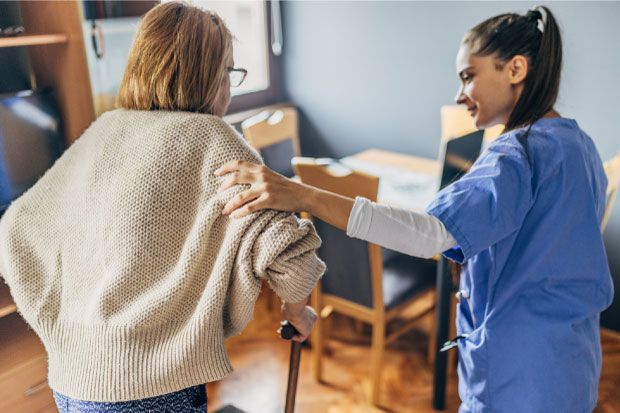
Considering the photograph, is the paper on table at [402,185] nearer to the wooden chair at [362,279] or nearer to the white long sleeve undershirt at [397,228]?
the wooden chair at [362,279]

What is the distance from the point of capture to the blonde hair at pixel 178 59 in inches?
35.7

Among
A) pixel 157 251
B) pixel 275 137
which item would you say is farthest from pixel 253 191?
pixel 275 137

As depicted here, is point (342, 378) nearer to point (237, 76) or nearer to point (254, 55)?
point (237, 76)

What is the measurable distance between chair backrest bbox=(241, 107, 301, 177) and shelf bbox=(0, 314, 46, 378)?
134cm

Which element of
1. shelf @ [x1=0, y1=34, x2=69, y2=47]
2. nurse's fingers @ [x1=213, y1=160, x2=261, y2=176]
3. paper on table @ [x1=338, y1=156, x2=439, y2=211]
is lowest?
paper on table @ [x1=338, y1=156, x2=439, y2=211]

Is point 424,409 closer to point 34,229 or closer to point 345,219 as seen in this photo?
point 345,219

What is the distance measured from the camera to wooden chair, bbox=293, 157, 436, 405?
1885 millimetres

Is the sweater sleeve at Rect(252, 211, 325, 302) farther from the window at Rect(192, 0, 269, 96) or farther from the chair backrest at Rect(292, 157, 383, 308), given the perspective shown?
the window at Rect(192, 0, 269, 96)

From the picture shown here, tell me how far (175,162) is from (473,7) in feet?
7.89

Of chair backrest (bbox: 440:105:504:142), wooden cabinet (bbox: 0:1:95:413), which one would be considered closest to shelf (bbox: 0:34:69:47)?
wooden cabinet (bbox: 0:1:95:413)

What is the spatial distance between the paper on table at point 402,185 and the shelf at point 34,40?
4.24ft

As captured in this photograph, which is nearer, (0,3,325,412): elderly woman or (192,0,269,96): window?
(0,3,325,412): elderly woman

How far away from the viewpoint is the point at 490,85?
3.86ft

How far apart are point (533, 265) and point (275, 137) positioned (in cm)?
197
